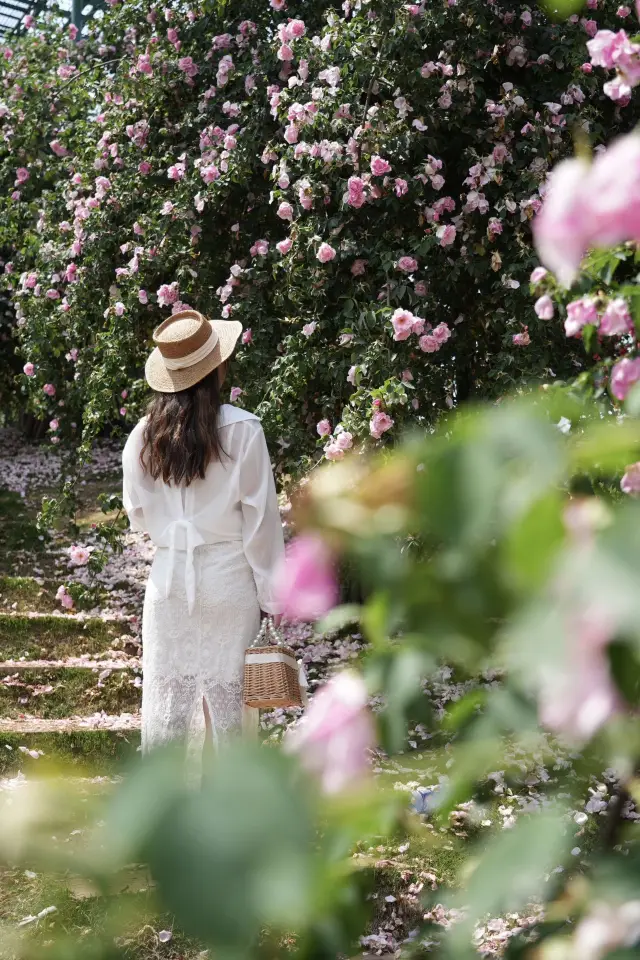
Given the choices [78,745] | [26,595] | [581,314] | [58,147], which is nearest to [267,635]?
[78,745]

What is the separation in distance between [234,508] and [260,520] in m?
0.09

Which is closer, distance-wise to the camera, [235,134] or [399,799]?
[399,799]

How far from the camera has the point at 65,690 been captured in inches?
170

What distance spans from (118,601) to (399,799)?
539 cm

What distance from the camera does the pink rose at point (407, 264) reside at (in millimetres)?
3705

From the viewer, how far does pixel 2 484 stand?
28.3 feet

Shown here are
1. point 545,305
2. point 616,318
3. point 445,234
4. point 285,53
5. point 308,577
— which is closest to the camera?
point 308,577

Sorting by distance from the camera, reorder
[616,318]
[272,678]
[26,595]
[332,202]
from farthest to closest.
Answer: [26,595] → [332,202] → [272,678] → [616,318]

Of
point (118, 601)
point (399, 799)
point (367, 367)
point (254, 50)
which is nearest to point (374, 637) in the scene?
point (399, 799)

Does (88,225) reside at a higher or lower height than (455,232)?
higher

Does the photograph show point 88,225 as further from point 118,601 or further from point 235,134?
point 118,601

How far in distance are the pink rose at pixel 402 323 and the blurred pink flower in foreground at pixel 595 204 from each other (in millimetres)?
3060

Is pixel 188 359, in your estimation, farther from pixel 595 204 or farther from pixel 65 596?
pixel 595 204

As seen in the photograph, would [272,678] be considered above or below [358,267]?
below
